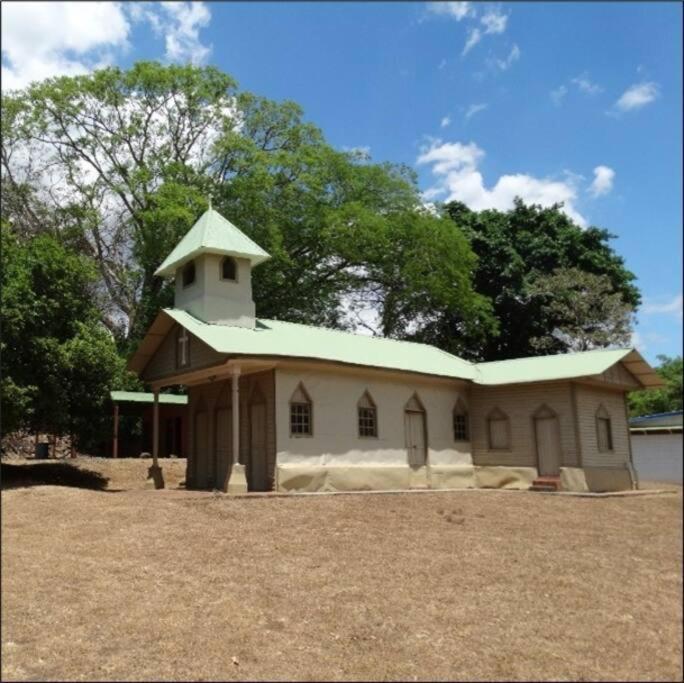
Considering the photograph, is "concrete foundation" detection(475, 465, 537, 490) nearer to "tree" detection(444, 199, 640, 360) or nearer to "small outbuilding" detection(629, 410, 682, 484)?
"tree" detection(444, 199, 640, 360)

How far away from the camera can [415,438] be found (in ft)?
68.2

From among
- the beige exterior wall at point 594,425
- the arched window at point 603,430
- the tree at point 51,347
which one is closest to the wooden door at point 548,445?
the beige exterior wall at point 594,425

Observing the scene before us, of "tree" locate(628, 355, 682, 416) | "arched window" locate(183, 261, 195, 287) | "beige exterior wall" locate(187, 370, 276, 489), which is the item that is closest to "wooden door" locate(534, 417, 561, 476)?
"beige exterior wall" locate(187, 370, 276, 489)

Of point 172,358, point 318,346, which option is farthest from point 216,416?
point 318,346

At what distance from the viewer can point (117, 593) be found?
688 cm

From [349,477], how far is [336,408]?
181 centimetres

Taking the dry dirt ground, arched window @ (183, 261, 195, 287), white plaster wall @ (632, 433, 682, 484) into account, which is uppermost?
arched window @ (183, 261, 195, 287)

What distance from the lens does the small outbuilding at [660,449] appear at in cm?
508

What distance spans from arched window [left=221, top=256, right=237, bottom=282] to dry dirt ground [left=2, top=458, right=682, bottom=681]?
9296mm

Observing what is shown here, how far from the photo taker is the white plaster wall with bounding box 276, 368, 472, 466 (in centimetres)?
1766

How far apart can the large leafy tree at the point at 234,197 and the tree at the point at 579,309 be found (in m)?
3.07

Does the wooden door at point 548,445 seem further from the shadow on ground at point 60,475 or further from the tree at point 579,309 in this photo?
the shadow on ground at point 60,475

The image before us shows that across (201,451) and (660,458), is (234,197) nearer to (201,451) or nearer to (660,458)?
(201,451)

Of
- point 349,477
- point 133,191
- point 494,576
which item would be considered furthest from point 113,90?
point 494,576
